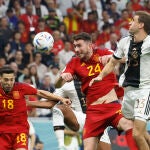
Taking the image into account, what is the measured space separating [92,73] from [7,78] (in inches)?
49.7

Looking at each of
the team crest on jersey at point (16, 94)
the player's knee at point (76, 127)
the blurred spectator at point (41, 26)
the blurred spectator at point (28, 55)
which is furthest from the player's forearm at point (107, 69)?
the blurred spectator at point (41, 26)

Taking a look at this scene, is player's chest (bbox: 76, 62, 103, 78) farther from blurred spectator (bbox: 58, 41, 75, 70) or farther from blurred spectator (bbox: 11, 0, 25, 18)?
blurred spectator (bbox: 11, 0, 25, 18)

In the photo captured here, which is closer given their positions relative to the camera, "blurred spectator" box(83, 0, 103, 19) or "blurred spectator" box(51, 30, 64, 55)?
"blurred spectator" box(51, 30, 64, 55)

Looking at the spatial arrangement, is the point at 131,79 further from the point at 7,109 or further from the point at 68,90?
the point at 68,90

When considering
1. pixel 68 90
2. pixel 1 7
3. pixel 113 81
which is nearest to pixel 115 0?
pixel 1 7

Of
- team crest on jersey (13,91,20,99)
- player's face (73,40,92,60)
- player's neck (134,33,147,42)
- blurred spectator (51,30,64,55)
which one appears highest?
player's neck (134,33,147,42)

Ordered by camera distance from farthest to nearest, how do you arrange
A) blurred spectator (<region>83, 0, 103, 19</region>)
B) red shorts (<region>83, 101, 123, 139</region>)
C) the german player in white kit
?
blurred spectator (<region>83, 0, 103, 19</region>) → red shorts (<region>83, 101, 123, 139</region>) → the german player in white kit

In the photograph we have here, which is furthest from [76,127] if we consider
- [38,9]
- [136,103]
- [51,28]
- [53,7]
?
[53,7]

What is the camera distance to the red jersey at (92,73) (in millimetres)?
11961

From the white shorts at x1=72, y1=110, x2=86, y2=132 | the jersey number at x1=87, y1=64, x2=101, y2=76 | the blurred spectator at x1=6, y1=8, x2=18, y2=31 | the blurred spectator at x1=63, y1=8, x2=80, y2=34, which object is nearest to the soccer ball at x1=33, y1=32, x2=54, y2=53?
the jersey number at x1=87, y1=64, x2=101, y2=76

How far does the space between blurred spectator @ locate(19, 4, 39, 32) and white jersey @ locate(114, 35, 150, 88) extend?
891 cm

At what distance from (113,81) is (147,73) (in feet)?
4.07

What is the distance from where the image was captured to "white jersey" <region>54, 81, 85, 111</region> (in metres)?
14.2

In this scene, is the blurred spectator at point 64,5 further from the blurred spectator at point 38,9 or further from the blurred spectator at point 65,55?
the blurred spectator at point 65,55
